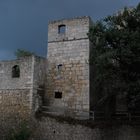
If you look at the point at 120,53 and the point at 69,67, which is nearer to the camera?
the point at 120,53

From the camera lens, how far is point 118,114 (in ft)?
66.9

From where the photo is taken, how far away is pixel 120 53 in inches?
668

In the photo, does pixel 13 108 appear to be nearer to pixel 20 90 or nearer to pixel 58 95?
pixel 20 90

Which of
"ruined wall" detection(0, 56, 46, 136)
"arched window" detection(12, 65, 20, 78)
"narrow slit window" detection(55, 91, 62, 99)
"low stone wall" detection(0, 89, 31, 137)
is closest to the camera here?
"low stone wall" detection(0, 89, 31, 137)

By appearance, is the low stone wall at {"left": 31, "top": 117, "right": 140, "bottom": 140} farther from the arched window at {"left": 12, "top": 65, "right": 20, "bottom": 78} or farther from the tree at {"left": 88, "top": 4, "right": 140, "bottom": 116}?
the arched window at {"left": 12, "top": 65, "right": 20, "bottom": 78}

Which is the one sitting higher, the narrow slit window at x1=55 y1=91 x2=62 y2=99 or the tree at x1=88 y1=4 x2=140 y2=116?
the tree at x1=88 y1=4 x2=140 y2=116

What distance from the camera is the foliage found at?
18.2 metres

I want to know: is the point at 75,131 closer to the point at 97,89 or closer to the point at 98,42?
the point at 97,89

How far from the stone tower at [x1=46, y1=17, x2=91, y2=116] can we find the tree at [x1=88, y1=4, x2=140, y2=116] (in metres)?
1.72

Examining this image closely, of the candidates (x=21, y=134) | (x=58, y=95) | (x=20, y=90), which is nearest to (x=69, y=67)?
(x=58, y=95)

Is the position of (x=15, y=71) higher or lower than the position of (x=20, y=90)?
higher

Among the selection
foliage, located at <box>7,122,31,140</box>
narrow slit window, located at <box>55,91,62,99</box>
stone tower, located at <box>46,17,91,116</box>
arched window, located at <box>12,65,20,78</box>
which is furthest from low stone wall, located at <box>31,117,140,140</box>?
arched window, located at <box>12,65,20,78</box>

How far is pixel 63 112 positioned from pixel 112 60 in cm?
452

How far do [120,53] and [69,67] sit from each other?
446 cm
